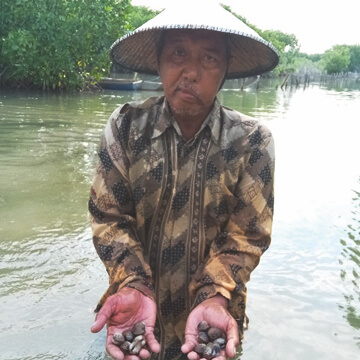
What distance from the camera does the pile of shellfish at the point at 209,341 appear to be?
1465 mm

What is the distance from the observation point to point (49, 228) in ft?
12.2

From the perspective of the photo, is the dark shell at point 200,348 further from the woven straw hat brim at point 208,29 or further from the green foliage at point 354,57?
the green foliage at point 354,57

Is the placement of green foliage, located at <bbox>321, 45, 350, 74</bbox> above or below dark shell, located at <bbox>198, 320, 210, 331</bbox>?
above

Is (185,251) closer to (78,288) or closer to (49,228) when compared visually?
(78,288)

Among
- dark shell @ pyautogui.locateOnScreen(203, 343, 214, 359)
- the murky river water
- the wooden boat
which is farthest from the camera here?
the wooden boat

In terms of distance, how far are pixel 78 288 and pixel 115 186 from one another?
1347 millimetres

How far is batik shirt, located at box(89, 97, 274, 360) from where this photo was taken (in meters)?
1.75

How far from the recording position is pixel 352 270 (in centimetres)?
337

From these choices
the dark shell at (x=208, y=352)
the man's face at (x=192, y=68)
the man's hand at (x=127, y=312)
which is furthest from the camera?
the man's face at (x=192, y=68)

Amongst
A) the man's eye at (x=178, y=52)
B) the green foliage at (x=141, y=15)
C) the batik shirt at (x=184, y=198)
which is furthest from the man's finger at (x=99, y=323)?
the green foliage at (x=141, y=15)

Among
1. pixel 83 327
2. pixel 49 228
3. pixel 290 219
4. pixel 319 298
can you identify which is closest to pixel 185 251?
pixel 83 327

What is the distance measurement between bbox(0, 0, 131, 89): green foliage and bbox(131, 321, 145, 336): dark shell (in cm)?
1440

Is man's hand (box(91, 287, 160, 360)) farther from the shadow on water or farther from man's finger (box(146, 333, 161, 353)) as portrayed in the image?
the shadow on water

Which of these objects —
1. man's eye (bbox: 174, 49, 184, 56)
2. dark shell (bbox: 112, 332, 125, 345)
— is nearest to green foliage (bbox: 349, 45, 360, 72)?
man's eye (bbox: 174, 49, 184, 56)
